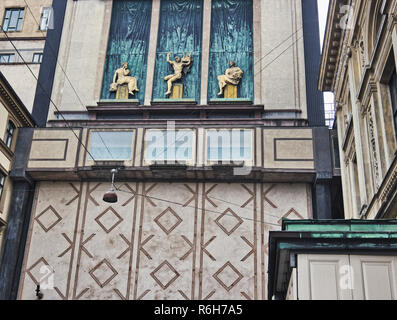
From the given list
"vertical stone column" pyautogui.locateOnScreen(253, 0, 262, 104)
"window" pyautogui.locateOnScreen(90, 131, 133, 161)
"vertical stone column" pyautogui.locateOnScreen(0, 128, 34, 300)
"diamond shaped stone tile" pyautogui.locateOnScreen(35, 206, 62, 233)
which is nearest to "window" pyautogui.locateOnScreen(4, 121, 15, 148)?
"vertical stone column" pyautogui.locateOnScreen(0, 128, 34, 300)

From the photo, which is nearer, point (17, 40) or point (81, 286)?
point (81, 286)

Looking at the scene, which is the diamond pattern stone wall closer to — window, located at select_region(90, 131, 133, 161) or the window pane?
window, located at select_region(90, 131, 133, 161)

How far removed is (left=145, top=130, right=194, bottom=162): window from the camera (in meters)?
22.0

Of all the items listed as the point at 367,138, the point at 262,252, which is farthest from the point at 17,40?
the point at 367,138

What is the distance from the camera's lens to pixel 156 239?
21.5 meters

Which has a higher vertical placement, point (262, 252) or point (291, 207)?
point (291, 207)

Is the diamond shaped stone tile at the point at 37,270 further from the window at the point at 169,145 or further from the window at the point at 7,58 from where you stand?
the window at the point at 7,58

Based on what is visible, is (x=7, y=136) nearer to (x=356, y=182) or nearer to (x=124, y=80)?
(x=124, y=80)

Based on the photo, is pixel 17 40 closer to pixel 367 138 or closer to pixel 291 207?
pixel 291 207

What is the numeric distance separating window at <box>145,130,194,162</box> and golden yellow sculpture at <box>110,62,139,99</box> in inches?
107

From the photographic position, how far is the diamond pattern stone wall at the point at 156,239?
20672 mm

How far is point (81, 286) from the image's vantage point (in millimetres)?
20922
